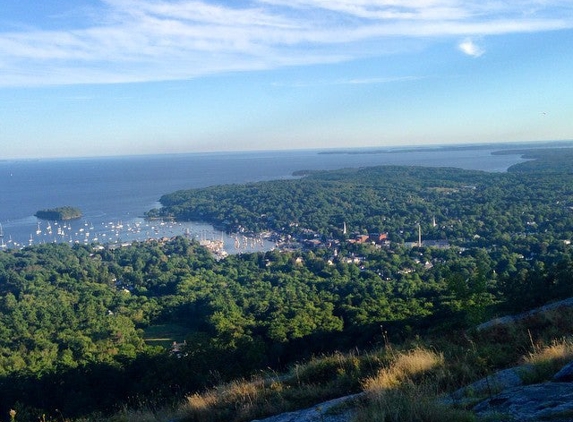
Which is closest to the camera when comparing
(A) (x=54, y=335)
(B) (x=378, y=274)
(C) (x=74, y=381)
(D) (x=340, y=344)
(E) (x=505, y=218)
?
(C) (x=74, y=381)

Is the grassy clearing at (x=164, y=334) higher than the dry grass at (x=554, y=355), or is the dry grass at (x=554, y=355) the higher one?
the dry grass at (x=554, y=355)

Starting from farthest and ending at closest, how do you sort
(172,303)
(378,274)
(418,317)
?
(378,274) < (172,303) < (418,317)

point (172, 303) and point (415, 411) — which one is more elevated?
point (415, 411)

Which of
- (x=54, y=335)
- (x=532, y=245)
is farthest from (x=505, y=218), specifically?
(x=54, y=335)

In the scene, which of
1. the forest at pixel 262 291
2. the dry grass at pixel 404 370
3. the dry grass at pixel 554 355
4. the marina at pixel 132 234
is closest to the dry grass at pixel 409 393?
the dry grass at pixel 404 370

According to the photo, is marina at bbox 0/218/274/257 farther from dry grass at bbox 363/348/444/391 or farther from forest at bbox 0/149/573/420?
dry grass at bbox 363/348/444/391

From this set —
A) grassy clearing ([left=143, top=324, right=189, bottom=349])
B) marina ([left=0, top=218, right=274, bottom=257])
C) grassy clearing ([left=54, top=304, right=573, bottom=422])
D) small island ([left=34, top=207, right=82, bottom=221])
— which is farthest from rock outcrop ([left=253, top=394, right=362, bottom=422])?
small island ([left=34, top=207, right=82, bottom=221])

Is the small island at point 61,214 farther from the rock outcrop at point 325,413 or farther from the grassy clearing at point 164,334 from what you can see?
the rock outcrop at point 325,413

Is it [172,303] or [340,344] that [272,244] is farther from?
[340,344]
